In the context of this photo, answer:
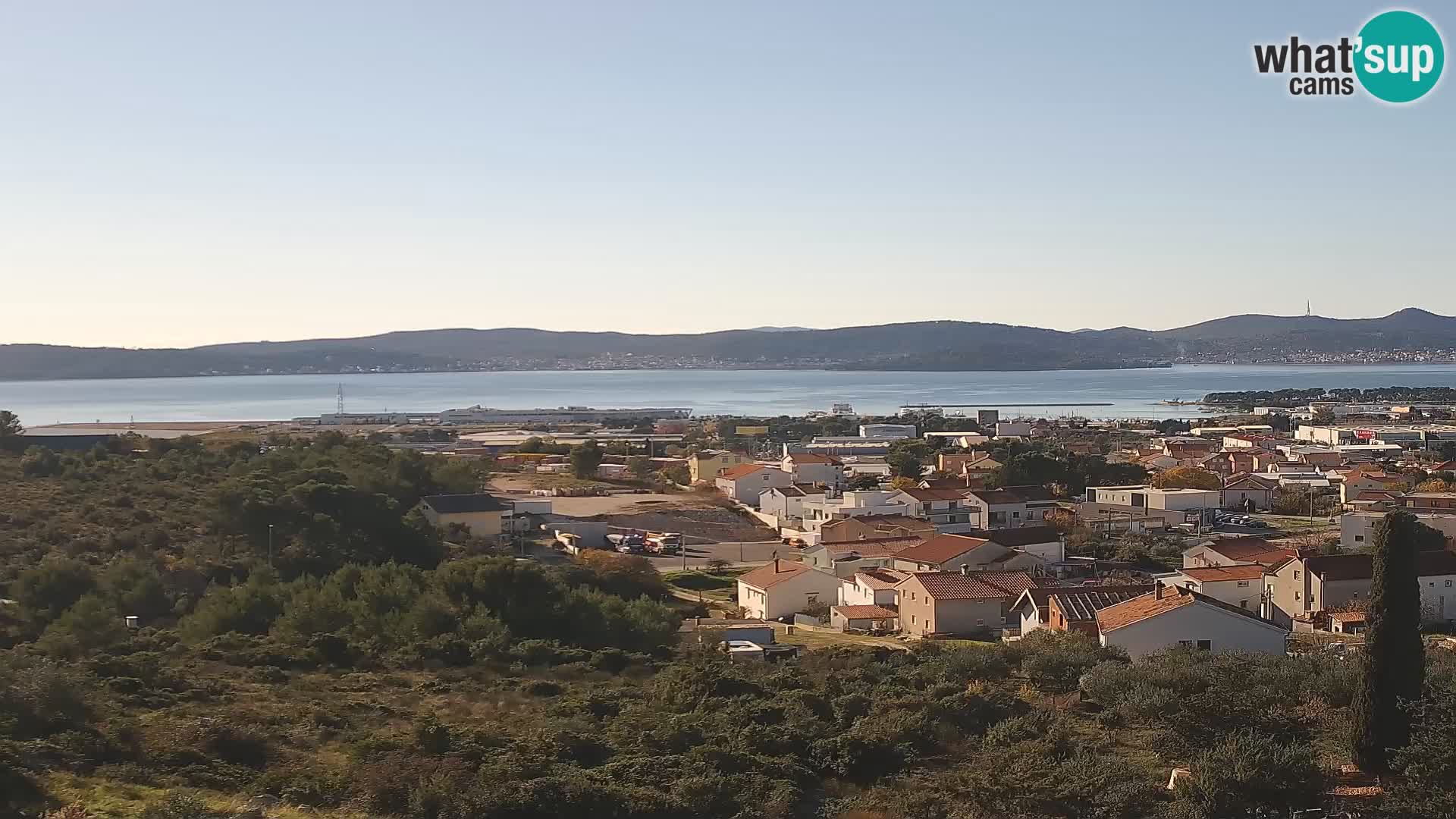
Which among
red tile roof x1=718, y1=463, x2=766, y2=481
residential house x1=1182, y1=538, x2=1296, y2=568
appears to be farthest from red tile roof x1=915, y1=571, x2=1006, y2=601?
red tile roof x1=718, y1=463, x2=766, y2=481

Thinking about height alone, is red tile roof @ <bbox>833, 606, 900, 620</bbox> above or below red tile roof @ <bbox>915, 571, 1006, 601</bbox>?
below

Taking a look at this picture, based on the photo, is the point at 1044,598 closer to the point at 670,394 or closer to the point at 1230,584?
the point at 1230,584

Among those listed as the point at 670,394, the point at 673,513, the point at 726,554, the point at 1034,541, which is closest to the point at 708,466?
the point at 673,513

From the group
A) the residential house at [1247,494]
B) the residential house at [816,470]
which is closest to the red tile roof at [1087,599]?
the residential house at [1247,494]

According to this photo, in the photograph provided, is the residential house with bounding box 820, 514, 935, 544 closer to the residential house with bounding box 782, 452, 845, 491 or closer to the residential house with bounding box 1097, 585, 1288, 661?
the residential house with bounding box 782, 452, 845, 491

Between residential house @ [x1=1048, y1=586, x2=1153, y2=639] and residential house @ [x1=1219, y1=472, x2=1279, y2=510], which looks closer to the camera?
residential house @ [x1=1048, y1=586, x2=1153, y2=639]

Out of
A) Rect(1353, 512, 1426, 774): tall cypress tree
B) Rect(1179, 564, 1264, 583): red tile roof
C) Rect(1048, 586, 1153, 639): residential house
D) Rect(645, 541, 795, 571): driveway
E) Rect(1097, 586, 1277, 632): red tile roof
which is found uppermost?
Rect(1353, 512, 1426, 774): tall cypress tree

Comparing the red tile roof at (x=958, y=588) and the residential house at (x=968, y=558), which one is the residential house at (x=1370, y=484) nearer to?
the residential house at (x=968, y=558)
